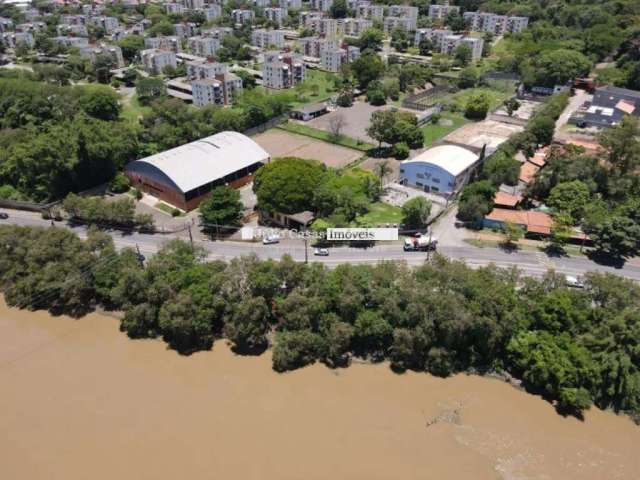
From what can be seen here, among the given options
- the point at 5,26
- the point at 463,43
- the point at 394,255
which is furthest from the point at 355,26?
the point at 394,255

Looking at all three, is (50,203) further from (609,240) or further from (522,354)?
(609,240)

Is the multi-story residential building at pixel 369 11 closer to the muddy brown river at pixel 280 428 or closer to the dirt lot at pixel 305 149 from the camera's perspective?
the dirt lot at pixel 305 149

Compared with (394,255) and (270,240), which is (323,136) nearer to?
(270,240)

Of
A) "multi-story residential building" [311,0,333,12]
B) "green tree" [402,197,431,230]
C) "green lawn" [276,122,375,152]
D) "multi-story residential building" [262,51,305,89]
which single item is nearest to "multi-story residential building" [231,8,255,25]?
"multi-story residential building" [311,0,333,12]

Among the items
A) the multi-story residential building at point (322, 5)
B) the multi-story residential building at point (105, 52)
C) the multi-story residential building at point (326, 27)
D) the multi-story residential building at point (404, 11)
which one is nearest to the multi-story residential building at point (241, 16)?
the multi-story residential building at point (326, 27)

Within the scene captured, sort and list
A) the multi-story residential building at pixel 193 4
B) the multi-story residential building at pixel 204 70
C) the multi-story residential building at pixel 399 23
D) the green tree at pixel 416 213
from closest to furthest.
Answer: the green tree at pixel 416 213 < the multi-story residential building at pixel 204 70 < the multi-story residential building at pixel 399 23 < the multi-story residential building at pixel 193 4

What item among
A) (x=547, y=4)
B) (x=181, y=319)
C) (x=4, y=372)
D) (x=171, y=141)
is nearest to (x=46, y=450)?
(x=4, y=372)

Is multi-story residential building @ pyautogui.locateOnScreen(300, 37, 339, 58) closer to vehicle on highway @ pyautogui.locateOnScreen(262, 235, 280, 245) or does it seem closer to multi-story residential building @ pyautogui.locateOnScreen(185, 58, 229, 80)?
multi-story residential building @ pyautogui.locateOnScreen(185, 58, 229, 80)

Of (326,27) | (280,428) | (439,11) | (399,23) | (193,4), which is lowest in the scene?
(280,428)
